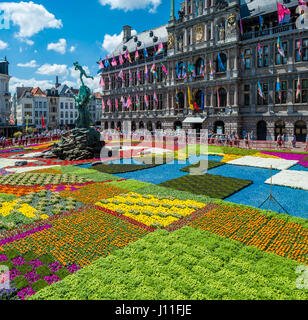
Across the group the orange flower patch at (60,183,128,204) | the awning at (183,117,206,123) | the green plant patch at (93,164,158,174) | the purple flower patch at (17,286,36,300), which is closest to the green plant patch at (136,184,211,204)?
the orange flower patch at (60,183,128,204)

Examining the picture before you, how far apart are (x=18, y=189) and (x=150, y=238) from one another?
11.3 metres

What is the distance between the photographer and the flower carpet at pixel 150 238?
753cm

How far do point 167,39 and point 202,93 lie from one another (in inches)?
655

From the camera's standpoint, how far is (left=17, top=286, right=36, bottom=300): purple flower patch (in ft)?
23.6

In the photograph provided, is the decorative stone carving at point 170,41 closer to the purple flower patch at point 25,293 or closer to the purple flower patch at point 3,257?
the purple flower patch at point 3,257

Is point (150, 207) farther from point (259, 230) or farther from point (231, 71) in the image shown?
point (231, 71)

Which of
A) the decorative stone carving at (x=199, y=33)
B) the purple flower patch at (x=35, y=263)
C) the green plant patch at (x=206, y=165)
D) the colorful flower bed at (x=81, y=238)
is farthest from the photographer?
the decorative stone carving at (x=199, y=33)

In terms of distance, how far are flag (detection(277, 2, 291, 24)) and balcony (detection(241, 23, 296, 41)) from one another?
0.80 metres

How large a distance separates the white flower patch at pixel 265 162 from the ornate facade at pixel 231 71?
15.5 metres

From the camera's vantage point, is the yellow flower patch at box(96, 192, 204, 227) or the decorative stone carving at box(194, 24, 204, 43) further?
the decorative stone carving at box(194, 24, 204, 43)

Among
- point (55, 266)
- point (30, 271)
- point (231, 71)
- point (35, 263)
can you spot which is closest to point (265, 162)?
point (55, 266)

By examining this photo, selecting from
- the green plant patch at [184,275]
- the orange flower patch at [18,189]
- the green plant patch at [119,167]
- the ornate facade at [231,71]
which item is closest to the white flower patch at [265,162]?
the green plant patch at [119,167]

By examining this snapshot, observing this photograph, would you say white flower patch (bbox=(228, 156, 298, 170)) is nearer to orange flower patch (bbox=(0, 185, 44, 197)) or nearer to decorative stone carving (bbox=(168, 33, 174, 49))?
orange flower patch (bbox=(0, 185, 44, 197))
